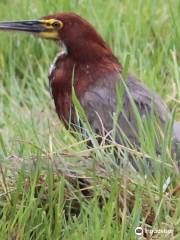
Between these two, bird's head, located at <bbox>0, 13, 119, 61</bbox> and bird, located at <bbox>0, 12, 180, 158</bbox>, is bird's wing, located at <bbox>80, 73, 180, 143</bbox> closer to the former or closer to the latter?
bird, located at <bbox>0, 12, 180, 158</bbox>

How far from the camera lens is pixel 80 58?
4.70 m

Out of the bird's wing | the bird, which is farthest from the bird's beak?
the bird's wing

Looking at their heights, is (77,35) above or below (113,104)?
A: above

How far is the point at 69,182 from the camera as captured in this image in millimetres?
3711

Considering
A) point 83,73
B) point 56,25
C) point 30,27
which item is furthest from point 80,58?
point 30,27

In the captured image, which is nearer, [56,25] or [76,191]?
[76,191]

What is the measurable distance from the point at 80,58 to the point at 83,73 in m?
0.08

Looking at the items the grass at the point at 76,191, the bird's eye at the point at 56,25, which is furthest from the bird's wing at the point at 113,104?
the bird's eye at the point at 56,25

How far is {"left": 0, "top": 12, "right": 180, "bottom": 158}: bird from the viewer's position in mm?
4508

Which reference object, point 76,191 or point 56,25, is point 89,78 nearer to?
point 56,25

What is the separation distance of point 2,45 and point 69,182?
1992 millimetres

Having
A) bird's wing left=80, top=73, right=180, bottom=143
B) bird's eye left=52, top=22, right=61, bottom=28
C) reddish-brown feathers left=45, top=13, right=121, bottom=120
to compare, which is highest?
bird's eye left=52, top=22, right=61, bottom=28

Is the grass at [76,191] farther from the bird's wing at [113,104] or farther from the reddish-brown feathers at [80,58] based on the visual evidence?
the reddish-brown feathers at [80,58]

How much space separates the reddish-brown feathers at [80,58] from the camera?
15.3 feet
